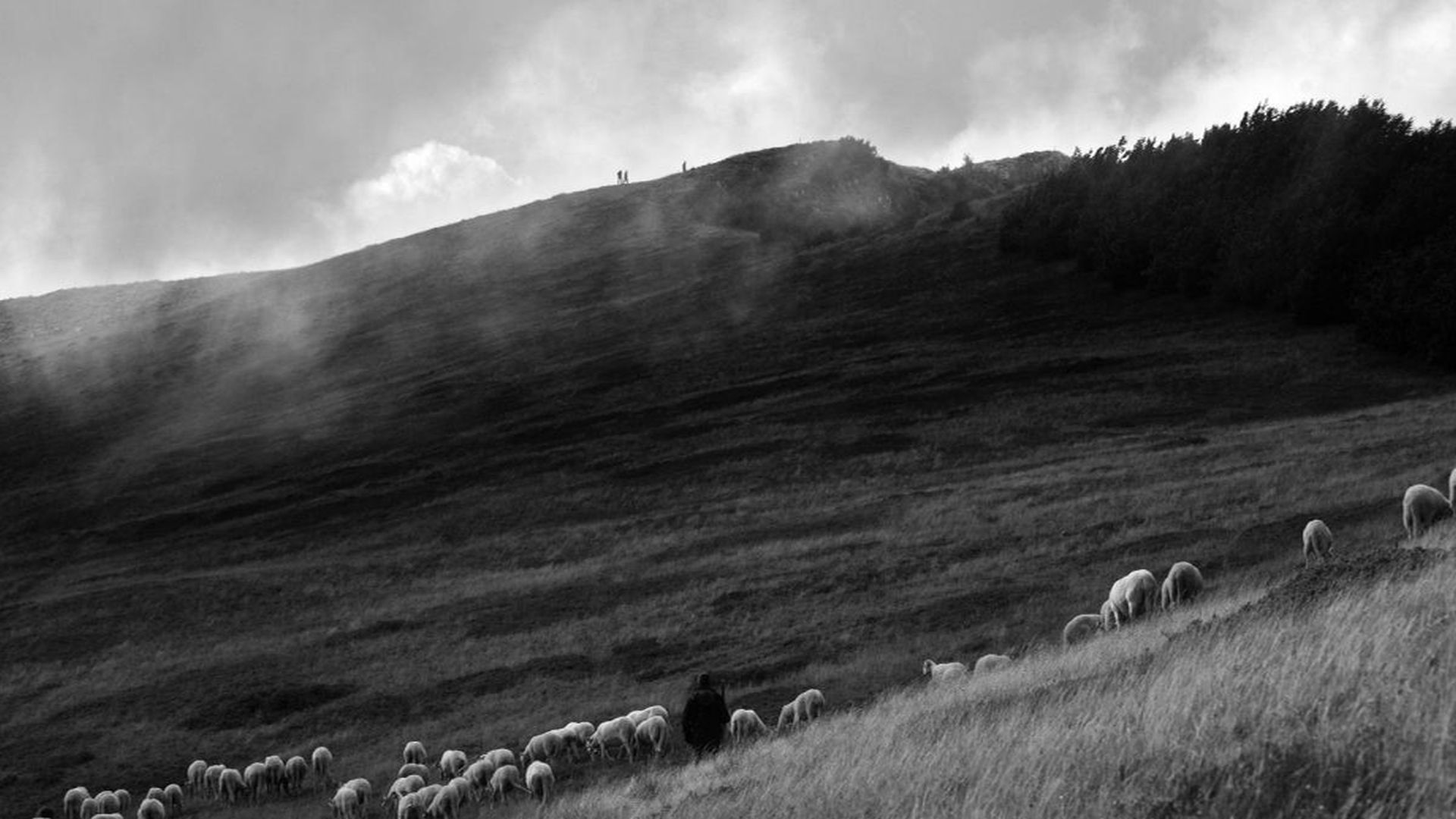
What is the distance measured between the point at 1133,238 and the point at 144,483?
7254 cm

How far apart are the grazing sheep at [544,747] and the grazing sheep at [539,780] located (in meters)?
3.32

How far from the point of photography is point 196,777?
3509cm

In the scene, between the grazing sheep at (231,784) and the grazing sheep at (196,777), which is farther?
the grazing sheep at (196,777)

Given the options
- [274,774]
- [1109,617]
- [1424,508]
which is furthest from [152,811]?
[1424,508]

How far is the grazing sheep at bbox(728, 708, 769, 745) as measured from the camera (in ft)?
90.4

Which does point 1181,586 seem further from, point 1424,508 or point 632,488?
point 632,488

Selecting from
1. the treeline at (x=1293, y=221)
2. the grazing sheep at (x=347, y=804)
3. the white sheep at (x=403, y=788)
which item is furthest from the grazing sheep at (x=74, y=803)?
the treeline at (x=1293, y=221)

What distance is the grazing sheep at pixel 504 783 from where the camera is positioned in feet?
84.6

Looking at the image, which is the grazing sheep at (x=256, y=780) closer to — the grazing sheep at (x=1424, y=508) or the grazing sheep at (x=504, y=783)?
the grazing sheep at (x=504, y=783)

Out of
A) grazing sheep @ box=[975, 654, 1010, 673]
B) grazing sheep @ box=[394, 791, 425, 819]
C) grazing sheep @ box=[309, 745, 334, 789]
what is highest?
grazing sheep @ box=[975, 654, 1010, 673]

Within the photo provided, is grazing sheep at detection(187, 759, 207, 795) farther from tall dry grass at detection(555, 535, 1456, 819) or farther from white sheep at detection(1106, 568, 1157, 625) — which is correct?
white sheep at detection(1106, 568, 1157, 625)

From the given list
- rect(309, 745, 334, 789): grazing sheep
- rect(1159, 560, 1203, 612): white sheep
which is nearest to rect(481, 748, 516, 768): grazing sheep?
rect(309, 745, 334, 789): grazing sheep

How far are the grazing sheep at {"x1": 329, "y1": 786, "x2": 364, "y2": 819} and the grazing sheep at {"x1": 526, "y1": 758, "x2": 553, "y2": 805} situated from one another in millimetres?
4122

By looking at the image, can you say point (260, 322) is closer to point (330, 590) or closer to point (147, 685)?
point (330, 590)
